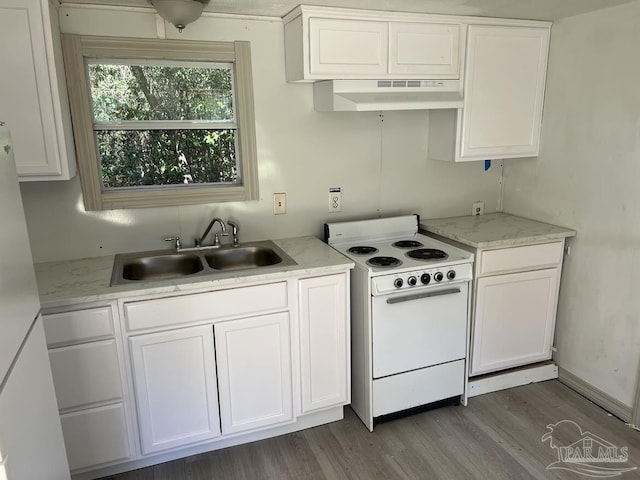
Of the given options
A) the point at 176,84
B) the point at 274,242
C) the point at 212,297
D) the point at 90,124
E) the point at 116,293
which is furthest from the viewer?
the point at 274,242

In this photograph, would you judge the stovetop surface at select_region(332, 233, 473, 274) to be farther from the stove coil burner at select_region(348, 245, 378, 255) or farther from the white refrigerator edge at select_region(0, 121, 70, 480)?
the white refrigerator edge at select_region(0, 121, 70, 480)

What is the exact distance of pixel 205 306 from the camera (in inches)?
85.7

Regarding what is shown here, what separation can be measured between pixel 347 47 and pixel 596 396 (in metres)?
2.42

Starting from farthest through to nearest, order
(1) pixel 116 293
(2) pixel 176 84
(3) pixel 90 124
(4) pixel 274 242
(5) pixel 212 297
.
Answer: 1. (4) pixel 274 242
2. (2) pixel 176 84
3. (3) pixel 90 124
4. (5) pixel 212 297
5. (1) pixel 116 293

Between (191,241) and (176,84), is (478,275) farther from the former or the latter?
(176,84)

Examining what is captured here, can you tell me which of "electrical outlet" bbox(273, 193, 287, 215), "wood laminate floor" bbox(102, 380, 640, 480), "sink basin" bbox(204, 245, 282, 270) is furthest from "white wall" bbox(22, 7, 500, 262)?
"wood laminate floor" bbox(102, 380, 640, 480)

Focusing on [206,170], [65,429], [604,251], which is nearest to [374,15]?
[206,170]

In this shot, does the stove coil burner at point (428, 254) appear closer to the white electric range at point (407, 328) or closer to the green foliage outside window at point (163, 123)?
the white electric range at point (407, 328)

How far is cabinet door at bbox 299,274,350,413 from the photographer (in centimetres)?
237

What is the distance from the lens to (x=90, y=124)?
2398 mm

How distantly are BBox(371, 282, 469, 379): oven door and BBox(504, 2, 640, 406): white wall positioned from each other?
79 centimetres

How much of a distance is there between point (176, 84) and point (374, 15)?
111cm

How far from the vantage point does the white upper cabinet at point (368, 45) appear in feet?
A: 7.79

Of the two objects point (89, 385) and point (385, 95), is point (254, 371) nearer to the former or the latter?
point (89, 385)
